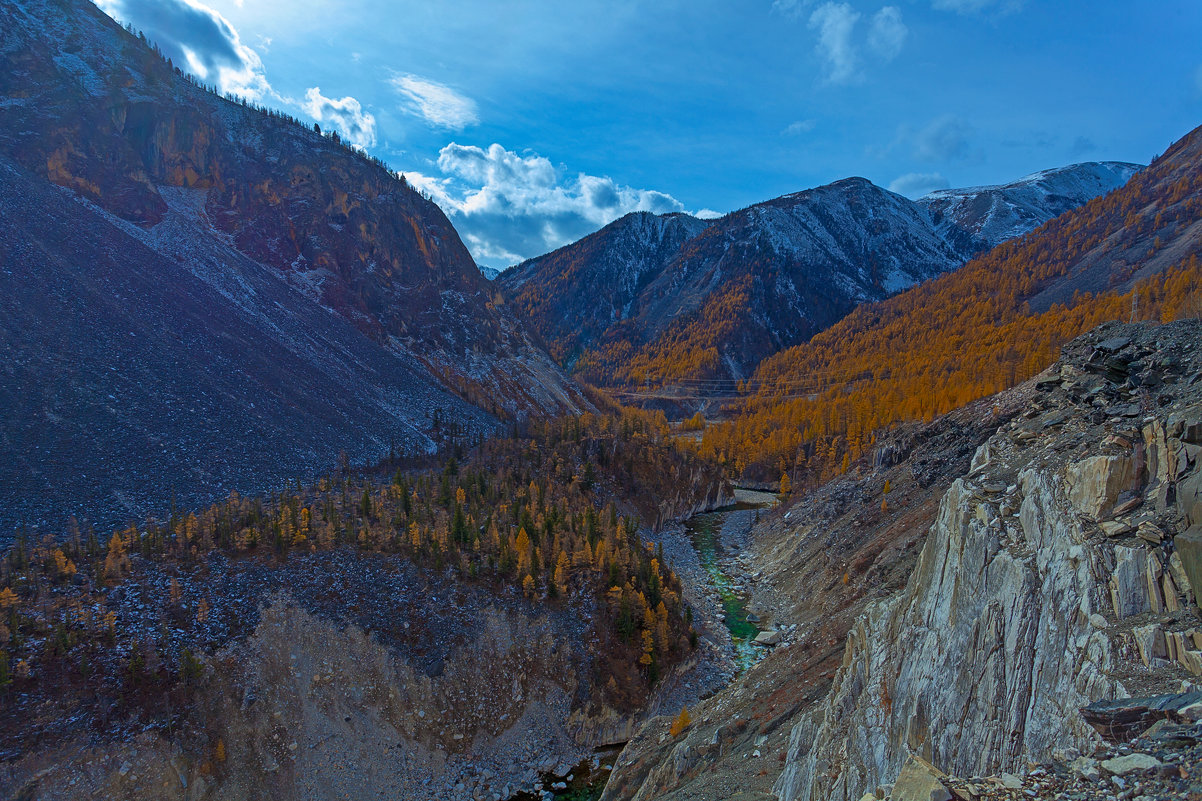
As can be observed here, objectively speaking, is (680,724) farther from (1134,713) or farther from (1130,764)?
(1130,764)

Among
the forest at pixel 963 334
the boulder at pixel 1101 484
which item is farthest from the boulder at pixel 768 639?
the forest at pixel 963 334

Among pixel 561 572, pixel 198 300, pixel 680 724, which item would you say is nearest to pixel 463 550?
pixel 561 572

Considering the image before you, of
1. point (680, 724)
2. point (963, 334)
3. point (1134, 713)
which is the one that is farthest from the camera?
point (963, 334)

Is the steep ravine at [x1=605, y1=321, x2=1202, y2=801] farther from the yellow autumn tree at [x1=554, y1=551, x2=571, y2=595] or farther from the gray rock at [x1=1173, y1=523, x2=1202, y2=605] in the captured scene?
the yellow autumn tree at [x1=554, y1=551, x2=571, y2=595]

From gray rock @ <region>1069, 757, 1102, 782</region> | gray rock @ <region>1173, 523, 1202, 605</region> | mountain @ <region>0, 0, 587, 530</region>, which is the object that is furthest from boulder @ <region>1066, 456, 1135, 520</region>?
mountain @ <region>0, 0, 587, 530</region>

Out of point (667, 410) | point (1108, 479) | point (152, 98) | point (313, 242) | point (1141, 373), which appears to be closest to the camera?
point (1108, 479)

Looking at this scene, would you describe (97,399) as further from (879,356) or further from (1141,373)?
(879,356)

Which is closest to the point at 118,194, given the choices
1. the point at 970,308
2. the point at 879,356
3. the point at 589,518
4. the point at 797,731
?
the point at 589,518
